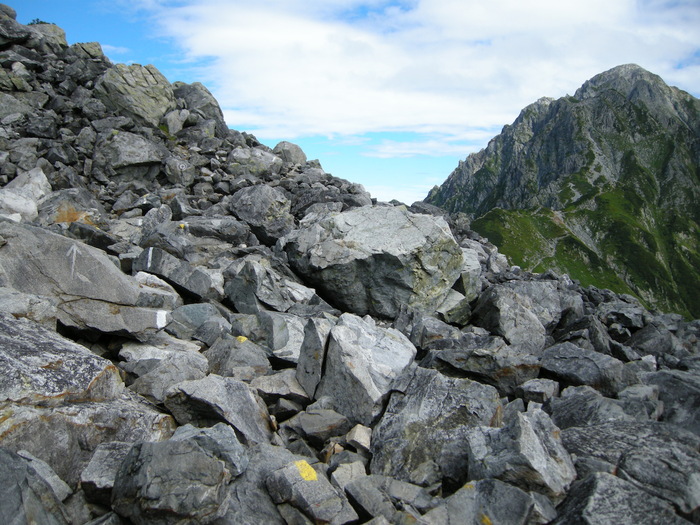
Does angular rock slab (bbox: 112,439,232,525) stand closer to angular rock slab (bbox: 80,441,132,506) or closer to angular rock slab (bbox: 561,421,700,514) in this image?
angular rock slab (bbox: 80,441,132,506)

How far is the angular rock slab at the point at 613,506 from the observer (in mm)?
5965

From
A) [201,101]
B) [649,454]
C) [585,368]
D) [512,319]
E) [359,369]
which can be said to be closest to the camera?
[649,454]

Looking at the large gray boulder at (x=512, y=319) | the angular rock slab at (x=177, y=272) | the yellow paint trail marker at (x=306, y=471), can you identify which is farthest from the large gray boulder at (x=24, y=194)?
the large gray boulder at (x=512, y=319)

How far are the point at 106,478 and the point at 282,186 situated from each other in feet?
93.4

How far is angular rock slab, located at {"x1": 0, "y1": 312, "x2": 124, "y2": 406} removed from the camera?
24.3 ft

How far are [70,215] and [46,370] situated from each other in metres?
17.5

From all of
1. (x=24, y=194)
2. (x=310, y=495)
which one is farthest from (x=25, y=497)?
(x=24, y=194)

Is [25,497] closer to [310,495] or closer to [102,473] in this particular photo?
[102,473]

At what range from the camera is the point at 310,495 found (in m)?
6.61

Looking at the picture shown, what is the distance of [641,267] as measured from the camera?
580ft

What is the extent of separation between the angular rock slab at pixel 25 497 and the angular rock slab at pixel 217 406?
108 inches

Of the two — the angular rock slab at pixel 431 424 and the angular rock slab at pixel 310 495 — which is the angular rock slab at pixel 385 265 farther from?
the angular rock slab at pixel 310 495

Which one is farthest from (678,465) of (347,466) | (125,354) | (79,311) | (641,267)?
(641,267)

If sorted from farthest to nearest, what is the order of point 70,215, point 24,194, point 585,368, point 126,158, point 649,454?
point 126,158, point 24,194, point 70,215, point 585,368, point 649,454
